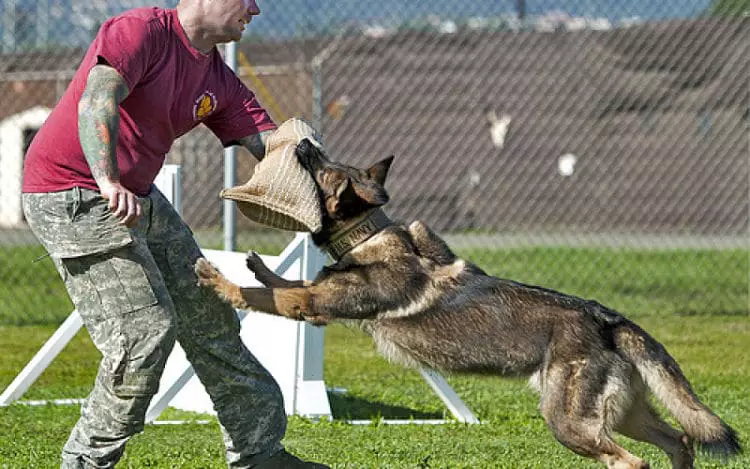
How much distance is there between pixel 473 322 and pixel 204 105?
4.08 ft

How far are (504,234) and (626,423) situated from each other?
6.39m

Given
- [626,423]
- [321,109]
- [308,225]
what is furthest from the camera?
[321,109]

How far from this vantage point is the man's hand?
3502mm

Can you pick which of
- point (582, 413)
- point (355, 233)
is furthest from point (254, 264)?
point (582, 413)

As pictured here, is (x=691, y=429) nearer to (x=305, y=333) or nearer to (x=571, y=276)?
(x=305, y=333)

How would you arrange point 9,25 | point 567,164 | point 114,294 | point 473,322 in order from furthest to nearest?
point 567,164
point 9,25
point 473,322
point 114,294

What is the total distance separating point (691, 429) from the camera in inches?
167

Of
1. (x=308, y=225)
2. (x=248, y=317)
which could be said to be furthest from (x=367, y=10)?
(x=308, y=225)

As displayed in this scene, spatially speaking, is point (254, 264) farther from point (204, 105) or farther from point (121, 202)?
point (121, 202)

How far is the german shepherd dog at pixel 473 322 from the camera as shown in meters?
4.09

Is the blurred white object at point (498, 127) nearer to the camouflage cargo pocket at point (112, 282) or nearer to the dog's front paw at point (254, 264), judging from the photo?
the dog's front paw at point (254, 264)

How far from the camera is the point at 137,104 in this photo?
12.6ft

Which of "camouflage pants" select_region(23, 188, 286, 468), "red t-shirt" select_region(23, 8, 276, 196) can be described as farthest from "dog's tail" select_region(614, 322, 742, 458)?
"red t-shirt" select_region(23, 8, 276, 196)

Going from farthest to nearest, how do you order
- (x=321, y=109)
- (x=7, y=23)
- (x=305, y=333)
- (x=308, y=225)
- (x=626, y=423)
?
1. (x=321, y=109)
2. (x=7, y=23)
3. (x=305, y=333)
4. (x=626, y=423)
5. (x=308, y=225)
